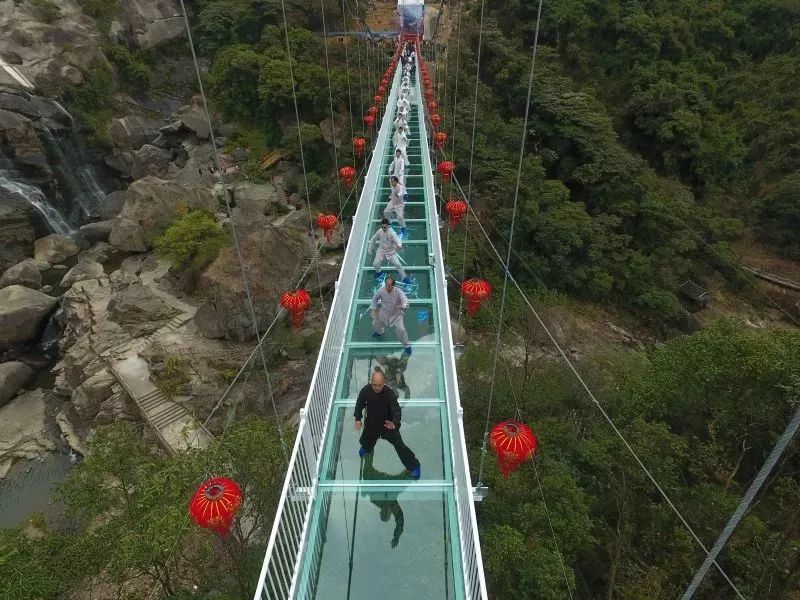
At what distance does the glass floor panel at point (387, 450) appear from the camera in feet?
11.1

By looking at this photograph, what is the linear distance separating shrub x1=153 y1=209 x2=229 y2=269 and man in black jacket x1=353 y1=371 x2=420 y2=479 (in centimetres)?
1070

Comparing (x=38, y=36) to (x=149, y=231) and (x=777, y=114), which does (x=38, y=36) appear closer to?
(x=149, y=231)

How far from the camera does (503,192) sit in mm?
13906

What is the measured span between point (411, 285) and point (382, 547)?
3159 mm

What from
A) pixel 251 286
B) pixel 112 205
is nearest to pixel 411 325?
pixel 251 286

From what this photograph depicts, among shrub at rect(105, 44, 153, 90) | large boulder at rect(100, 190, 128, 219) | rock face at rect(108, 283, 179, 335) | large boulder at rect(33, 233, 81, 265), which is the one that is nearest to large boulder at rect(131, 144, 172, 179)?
large boulder at rect(100, 190, 128, 219)

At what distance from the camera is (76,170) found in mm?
17797

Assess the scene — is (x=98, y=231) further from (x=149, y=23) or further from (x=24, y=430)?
(x=149, y=23)

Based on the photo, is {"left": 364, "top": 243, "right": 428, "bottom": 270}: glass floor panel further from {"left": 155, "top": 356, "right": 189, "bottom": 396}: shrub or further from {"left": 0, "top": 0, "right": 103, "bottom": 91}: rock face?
{"left": 0, "top": 0, "right": 103, "bottom": 91}: rock face

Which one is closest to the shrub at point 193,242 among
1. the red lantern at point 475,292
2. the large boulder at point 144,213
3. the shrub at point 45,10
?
the large boulder at point 144,213

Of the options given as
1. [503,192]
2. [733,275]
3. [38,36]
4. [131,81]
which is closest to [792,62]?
[733,275]

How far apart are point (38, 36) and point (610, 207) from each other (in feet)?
70.0

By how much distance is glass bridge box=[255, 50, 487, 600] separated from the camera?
2734mm

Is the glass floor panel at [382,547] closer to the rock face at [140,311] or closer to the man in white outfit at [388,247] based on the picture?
the man in white outfit at [388,247]
